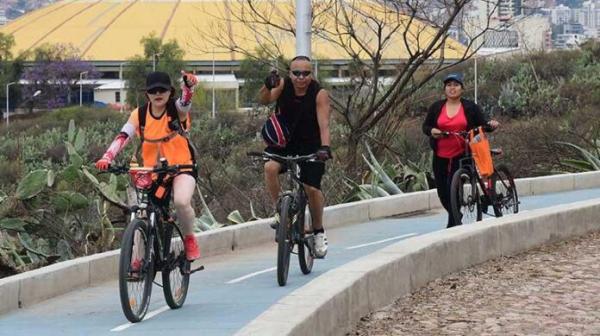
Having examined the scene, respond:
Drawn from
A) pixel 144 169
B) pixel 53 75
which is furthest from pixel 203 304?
pixel 53 75

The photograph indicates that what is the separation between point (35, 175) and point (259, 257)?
2.35 m

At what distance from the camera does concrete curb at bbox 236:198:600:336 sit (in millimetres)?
7172

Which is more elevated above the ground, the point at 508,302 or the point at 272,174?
the point at 272,174

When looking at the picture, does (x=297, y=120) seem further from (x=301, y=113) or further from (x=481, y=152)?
(x=481, y=152)

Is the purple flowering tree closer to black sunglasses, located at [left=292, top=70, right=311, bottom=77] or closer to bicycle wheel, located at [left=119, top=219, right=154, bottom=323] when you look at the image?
black sunglasses, located at [left=292, top=70, right=311, bottom=77]

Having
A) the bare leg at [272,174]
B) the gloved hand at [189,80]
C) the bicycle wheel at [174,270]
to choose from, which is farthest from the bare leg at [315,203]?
the gloved hand at [189,80]

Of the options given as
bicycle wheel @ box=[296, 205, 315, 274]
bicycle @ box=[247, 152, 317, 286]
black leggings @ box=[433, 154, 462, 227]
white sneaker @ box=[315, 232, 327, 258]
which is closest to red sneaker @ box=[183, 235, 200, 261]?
bicycle @ box=[247, 152, 317, 286]

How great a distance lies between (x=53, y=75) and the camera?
12988cm

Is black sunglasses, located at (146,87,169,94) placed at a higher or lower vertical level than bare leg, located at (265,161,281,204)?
higher

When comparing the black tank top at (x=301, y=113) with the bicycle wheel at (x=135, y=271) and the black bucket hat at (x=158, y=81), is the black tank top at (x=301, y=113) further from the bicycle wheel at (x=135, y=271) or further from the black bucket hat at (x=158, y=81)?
the bicycle wheel at (x=135, y=271)

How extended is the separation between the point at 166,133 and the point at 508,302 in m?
2.83

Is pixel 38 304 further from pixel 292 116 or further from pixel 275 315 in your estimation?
pixel 275 315

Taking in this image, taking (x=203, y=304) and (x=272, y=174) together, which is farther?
(x=272, y=174)

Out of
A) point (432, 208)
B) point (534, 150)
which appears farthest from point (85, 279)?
point (534, 150)
